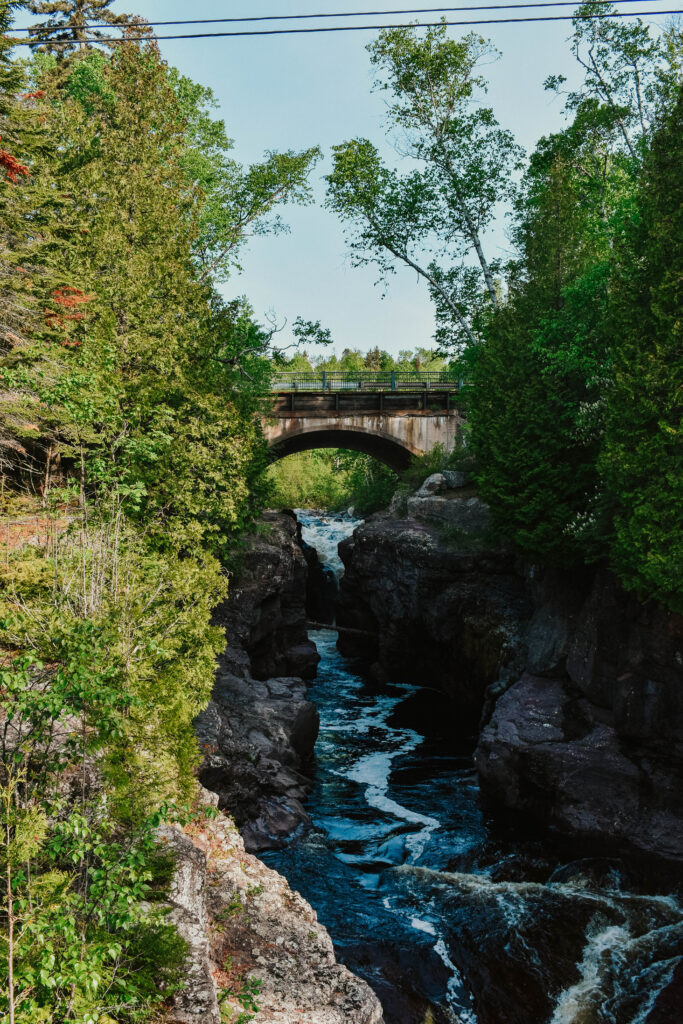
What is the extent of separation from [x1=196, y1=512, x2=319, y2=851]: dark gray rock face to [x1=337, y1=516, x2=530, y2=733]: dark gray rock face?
11.1ft

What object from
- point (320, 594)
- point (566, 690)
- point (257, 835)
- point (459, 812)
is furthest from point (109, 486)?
point (320, 594)

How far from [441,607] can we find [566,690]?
788 cm

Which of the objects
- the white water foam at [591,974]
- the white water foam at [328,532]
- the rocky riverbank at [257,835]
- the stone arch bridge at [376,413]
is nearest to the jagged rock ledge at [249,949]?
the rocky riverbank at [257,835]

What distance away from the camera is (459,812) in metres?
16.9

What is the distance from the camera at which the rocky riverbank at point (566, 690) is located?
1425cm

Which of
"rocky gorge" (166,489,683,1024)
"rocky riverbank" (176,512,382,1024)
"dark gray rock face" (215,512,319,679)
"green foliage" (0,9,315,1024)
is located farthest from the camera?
"dark gray rock face" (215,512,319,679)

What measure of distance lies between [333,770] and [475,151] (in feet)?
79.8

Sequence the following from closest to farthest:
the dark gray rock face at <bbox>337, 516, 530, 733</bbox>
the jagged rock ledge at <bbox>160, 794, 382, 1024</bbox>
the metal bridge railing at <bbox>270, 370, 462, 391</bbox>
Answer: the jagged rock ledge at <bbox>160, 794, 382, 1024</bbox> → the dark gray rock face at <bbox>337, 516, 530, 733</bbox> → the metal bridge railing at <bbox>270, 370, 462, 391</bbox>

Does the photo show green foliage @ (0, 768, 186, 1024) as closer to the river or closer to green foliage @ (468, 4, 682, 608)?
the river

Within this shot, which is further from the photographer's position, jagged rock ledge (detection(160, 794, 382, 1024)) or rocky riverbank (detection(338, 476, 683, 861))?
rocky riverbank (detection(338, 476, 683, 861))

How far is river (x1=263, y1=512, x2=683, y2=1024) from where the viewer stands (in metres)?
10.3

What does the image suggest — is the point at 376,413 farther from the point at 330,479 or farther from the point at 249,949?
the point at 330,479

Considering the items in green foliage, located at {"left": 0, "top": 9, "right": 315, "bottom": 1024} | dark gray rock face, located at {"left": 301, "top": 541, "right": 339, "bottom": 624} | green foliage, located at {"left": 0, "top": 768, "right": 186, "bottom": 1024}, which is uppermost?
green foliage, located at {"left": 0, "top": 9, "right": 315, "bottom": 1024}

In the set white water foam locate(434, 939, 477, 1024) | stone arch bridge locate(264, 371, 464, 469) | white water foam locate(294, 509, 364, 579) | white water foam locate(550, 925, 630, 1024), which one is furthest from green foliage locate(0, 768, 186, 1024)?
white water foam locate(294, 509, 364, 579)
